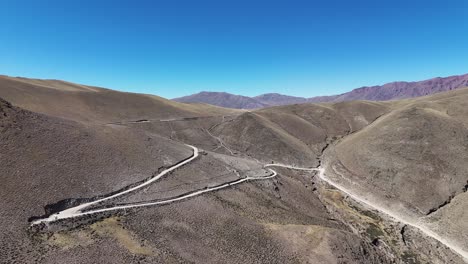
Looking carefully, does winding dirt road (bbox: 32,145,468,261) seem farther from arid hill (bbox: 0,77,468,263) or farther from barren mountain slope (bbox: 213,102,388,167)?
barren mountain slope (bbox: 213,102,388,167)

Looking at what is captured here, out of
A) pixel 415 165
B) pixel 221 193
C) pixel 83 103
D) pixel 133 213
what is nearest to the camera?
pixel 133 213

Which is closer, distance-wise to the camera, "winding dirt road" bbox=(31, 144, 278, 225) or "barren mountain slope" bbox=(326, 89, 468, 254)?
"winding dirt road" bbox=(31, 144, 278, 225)

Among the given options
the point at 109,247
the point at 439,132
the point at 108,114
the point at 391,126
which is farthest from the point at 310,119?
the point at 109,247

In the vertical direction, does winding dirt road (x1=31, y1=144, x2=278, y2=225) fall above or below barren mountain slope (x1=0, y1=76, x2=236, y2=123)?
below

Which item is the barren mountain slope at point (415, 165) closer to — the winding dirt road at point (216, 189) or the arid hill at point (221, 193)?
the arid hill at point (221, 193)

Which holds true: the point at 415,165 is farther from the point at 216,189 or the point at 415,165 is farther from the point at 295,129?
the point at 216,189

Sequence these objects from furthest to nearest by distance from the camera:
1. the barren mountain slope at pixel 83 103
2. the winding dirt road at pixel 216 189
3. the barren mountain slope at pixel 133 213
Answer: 1. the barren mountain slope at pixel 83 103
2. the winding dirt road at pixel 216 189
3. the barren mountain slope at pixel 133 213

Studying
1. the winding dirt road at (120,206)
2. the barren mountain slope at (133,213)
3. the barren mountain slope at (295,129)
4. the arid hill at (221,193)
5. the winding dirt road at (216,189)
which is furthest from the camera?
the barren mountain slope at (295,129)

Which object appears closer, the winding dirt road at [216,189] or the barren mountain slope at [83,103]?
the winding dirt road at [216,189]

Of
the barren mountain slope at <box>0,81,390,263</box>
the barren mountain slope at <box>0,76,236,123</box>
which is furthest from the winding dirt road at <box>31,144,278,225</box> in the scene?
the barren mountain slope at <box>0,76,236,123</box>

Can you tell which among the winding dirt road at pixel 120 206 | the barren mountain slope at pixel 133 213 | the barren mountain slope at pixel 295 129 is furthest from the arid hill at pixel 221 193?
the barren mountain slope at pixel 295 129

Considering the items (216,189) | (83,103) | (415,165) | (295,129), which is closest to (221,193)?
(216,189)
